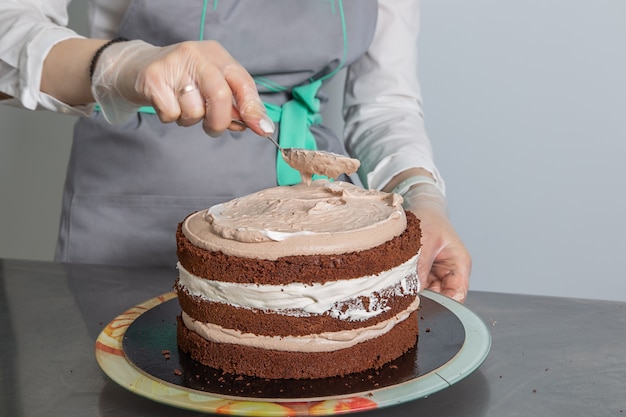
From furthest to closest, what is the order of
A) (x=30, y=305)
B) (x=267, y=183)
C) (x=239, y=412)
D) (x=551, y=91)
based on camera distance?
(x=551, y=91)
(x=267, y=183)
(x=30, y=305)
(x=239, y=412)

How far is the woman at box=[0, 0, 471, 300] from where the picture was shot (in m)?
1.35

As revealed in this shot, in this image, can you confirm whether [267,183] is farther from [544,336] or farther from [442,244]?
[544,336]

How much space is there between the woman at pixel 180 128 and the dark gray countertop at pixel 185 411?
0.09 m

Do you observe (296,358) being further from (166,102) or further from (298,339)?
(166,102)

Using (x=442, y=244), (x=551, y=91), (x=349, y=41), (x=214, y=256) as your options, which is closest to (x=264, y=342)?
(x=214, y=256)

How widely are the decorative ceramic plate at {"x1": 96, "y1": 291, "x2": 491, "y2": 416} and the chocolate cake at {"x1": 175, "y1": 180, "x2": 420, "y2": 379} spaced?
27 mm

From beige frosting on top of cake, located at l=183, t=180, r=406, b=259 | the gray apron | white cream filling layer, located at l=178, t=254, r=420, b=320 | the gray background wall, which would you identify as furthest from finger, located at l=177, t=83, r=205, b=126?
the gray background wall

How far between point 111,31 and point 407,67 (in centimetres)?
75

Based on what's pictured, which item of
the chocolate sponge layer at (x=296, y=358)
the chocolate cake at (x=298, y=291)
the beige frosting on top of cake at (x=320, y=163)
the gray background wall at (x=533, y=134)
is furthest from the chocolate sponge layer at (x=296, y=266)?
the gray background wall at (x=533, y=134)

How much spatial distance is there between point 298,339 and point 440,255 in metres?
0.54

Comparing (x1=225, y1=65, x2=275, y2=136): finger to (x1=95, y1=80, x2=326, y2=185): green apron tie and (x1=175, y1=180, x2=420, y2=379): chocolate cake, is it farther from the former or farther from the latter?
(x1=95, y1=80, x2=326, y2=185): green apron tie

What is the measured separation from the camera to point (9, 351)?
1178mm

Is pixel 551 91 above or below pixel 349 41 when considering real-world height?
below

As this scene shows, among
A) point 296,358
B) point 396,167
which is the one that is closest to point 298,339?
point 296,358
